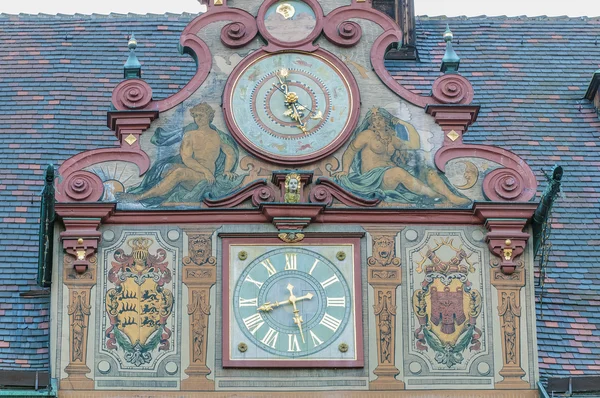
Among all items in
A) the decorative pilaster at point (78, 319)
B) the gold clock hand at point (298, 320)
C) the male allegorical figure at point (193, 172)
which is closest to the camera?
the decorative pilaster at point (78, 319)

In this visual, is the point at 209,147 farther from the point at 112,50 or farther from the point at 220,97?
the point at 112,50

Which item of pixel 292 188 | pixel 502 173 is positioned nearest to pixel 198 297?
pixel 292 188

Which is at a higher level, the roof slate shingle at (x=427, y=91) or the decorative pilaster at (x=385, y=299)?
the roof slate shingle at (x=427, y=91)

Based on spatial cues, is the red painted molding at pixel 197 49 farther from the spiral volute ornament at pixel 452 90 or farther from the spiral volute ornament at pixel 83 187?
the spiral volute ornament at pixel 452 90

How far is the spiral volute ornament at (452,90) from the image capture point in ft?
83.5

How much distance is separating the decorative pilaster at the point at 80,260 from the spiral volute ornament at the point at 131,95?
1.40 meters

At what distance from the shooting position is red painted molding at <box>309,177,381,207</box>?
81.4 feet

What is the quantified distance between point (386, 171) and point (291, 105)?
1.43 metres

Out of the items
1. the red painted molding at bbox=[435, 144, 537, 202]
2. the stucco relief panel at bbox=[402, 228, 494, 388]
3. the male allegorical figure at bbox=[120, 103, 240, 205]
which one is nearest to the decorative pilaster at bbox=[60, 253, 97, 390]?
the male allegorical figure at bbox=[120, 103, 240, 205]

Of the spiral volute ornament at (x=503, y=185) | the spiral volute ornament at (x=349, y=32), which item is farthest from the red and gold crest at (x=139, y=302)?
the spiral volute ornament at (x=503, y=185)

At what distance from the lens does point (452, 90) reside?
83.5ft

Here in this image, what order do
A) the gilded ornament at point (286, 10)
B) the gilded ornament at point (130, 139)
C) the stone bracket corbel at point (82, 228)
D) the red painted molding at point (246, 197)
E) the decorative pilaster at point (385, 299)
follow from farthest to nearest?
the gilded ornament at point (286, 10) → the gilded ornament at point (130, 139) → the red painted molding at point (246, 197) → the stone bracket corbel at point (82, 228) → the decorative pilaster at point (385, 299)

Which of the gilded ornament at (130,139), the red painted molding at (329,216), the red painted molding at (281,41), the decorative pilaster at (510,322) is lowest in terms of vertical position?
the decorative pilaster at (510,322)

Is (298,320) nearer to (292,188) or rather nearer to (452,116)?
(292,188)
